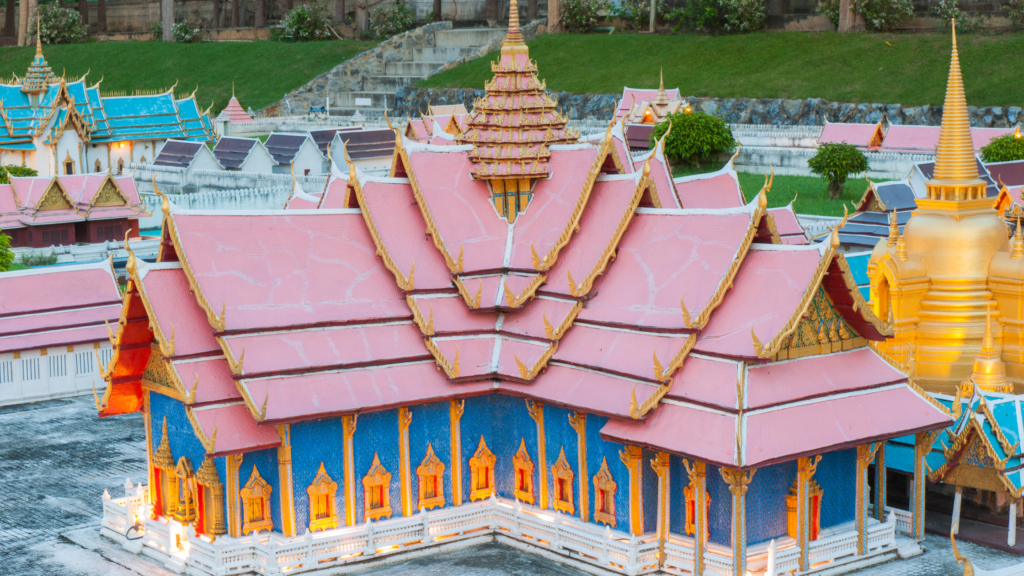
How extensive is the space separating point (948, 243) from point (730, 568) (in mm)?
8360

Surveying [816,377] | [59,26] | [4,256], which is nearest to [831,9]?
[4,256]

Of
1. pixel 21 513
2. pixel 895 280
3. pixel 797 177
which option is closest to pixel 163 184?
pixel 797 177

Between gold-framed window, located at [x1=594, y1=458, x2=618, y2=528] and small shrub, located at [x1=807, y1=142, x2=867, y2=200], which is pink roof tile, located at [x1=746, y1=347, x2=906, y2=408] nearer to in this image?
gold-framed window, located at [x1=594, y1=458, x2=618, y2=528]

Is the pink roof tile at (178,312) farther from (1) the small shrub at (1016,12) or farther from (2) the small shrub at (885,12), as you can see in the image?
(2) the small shrub at (885,12)

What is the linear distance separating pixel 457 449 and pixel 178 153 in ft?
161

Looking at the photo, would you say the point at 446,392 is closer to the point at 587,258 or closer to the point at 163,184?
the point at 587,258

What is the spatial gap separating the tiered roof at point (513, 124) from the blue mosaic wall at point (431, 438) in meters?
4.49

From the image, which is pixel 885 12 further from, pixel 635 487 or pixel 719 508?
pixel 719 508

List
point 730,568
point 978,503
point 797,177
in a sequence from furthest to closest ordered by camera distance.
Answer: point 797,177 < point 978,503 < point 730,568

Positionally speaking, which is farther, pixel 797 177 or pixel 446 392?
pixel 797 177

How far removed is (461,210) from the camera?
25359mm

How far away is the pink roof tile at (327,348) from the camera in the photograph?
2245 cm

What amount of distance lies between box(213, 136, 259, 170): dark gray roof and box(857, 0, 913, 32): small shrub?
126 ft

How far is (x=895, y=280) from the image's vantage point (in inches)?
1008
